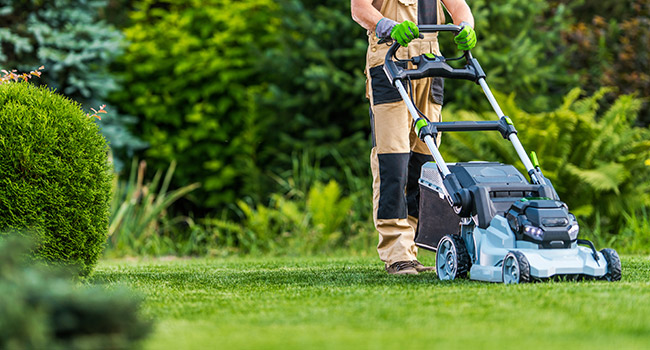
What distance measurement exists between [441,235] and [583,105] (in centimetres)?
458

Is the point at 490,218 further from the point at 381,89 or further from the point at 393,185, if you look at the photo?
the point at 381,89

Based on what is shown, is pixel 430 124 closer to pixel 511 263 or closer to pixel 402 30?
pixel 402 30

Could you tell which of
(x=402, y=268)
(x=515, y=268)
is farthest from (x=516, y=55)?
(x=515, y=268)

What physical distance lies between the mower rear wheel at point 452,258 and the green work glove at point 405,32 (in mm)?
1033

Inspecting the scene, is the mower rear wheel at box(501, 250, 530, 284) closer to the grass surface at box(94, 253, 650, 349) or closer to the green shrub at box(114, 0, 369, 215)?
the grass surface at box(94, 253, 650, 349)

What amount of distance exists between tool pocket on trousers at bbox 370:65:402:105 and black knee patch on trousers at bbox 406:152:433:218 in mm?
457

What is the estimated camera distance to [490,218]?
3924mm

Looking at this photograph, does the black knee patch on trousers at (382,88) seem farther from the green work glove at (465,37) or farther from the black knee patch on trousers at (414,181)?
the black knee patch on trousers at (414,181)

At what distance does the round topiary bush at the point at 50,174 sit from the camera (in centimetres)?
387

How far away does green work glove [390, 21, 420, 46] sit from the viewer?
4.32 m

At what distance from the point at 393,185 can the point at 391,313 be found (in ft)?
5.77

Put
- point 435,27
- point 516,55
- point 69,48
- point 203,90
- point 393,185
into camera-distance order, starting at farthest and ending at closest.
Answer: point 203,90, point 69,48, point 516,55, point 393,185, point 435,27

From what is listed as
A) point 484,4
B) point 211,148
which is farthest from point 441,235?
point 211,148

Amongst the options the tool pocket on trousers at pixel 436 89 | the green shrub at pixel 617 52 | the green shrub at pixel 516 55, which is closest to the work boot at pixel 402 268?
the tool pocket on trousers at pixel 436 89
